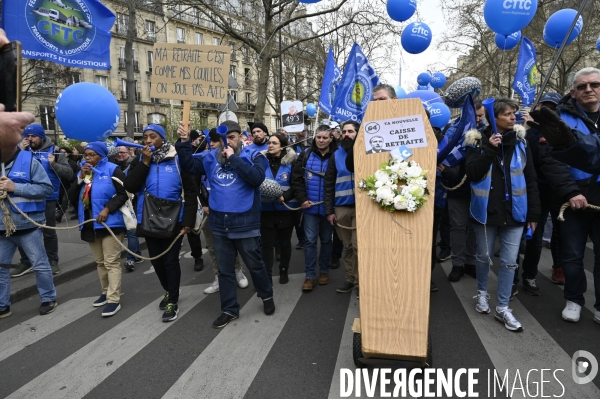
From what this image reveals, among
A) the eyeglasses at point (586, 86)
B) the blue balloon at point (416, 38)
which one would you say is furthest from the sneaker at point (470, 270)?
the blue balloon at point (416, 38)

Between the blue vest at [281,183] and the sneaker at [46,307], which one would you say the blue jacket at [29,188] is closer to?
the sneaker at [46,307]

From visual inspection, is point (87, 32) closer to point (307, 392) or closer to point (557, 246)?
point (307, 392)

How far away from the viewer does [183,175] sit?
12.8 ft

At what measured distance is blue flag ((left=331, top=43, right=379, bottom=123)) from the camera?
522 centimetres

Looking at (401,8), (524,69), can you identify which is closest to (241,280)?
(524,69)

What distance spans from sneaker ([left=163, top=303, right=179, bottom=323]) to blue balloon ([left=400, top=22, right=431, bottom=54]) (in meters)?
9.12

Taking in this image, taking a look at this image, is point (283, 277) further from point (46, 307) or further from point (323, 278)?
point (46, 307)

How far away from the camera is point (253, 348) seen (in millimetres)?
3189

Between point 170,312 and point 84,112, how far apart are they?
8.16ft

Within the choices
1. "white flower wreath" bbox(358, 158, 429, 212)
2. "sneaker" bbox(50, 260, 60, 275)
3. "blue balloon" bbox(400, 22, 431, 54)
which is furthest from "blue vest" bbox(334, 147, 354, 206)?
"blue balloon" bbox(400, 22, 431, 54)

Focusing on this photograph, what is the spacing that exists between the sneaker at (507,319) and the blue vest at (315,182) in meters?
2.13

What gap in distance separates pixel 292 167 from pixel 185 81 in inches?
71.8

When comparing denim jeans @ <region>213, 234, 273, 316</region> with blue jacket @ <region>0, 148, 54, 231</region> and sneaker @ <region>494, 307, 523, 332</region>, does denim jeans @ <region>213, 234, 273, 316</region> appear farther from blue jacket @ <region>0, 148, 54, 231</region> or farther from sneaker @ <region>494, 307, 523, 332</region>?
sneaker @ <region>494, 307, 523, 332</region>

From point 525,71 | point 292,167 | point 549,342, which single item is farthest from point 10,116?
point 525,71
